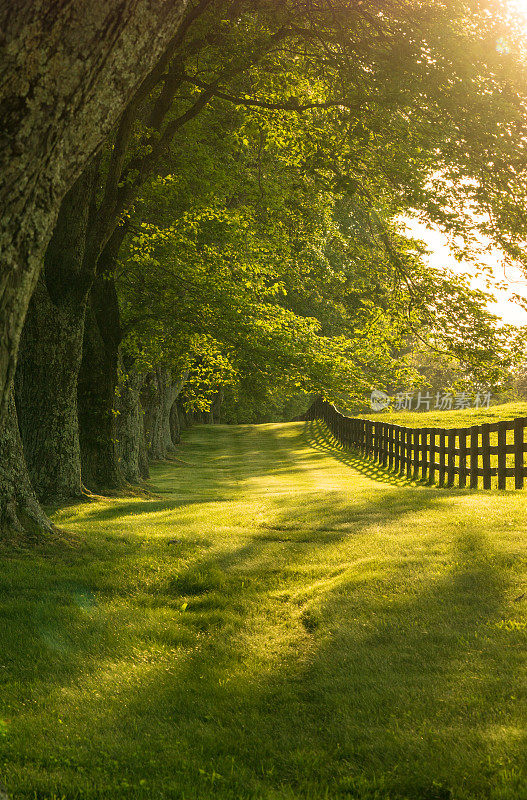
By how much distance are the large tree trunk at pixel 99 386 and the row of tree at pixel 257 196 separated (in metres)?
0.04

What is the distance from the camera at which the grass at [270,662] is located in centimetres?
400

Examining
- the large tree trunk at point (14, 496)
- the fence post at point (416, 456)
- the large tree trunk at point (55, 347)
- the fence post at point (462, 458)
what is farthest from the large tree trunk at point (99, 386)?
the fence post at point (416, 456)

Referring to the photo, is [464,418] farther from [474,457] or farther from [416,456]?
[474,457]

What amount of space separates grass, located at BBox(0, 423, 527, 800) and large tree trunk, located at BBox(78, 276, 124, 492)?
4514 millimetres

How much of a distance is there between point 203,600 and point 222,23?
9.75 meters

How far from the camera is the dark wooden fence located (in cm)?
1464

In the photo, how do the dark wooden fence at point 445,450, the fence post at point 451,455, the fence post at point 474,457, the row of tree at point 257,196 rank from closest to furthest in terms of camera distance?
the row of tree at point 257,196 < the dark wooden fence at point 445,450 < the fence post at point 474,457 < the fence post at point 451,455

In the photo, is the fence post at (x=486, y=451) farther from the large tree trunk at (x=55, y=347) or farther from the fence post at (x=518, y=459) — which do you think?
the large tree trunk at (x=55, y=347)

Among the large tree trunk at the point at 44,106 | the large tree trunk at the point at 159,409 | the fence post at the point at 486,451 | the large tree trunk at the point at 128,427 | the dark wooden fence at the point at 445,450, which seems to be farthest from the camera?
the large tree trunk at the point at 159,409

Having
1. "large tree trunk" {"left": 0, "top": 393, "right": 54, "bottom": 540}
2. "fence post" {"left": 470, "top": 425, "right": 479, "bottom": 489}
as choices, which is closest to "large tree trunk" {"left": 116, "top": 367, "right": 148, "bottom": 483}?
"fence post" {"left": 470, "top": 425, "right": 479, "bottom": 489}

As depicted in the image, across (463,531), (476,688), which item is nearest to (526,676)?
(476,688)

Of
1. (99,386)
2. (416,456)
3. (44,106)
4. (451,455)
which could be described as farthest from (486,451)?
(44,106)

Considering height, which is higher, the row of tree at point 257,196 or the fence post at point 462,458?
the row of tree at point 257,196

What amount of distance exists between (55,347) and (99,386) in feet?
8.76
